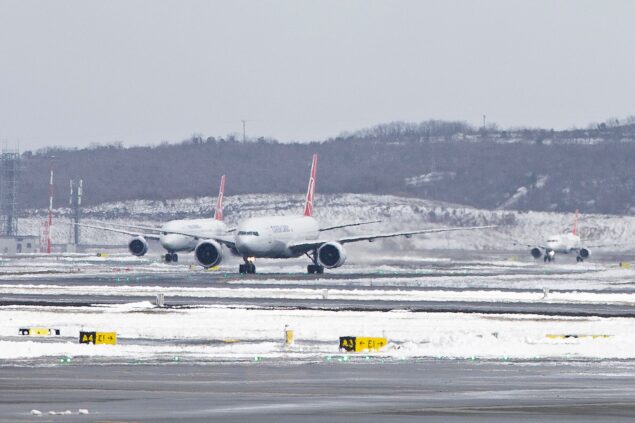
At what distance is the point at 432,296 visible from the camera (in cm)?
6381

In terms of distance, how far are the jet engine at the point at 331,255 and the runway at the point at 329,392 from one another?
202ft

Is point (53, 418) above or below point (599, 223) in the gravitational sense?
below

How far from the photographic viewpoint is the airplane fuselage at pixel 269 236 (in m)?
93.8

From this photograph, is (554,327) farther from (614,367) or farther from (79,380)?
(79,380)

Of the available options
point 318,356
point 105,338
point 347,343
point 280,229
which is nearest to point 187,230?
point 280,229

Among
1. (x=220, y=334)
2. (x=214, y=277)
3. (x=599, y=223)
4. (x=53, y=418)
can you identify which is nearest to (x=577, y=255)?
(x=599, y=223)

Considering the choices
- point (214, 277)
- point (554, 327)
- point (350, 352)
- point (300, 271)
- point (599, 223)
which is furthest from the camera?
point (599, 223)

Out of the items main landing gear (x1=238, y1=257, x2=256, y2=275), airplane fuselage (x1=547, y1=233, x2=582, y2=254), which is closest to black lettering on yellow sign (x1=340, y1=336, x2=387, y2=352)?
main landing gear (x1=238, y1=257, x2=256, y2=275)

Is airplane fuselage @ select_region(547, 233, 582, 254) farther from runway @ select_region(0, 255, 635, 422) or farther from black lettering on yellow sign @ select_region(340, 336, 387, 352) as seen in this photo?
black lettering on yellow sign @ select_region(340, 336, 387, 352)

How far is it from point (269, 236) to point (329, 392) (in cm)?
6888

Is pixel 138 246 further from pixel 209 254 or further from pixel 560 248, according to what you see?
pixel 560 248

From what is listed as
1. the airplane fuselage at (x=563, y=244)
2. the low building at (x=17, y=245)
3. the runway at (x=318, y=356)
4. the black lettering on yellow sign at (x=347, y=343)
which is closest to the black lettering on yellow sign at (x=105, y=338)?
the runway at (x=318, y=356)

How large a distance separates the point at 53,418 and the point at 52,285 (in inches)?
2084

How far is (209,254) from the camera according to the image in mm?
97688
